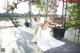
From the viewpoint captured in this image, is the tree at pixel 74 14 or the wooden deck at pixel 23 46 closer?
the wooden deck at pixel 23 46

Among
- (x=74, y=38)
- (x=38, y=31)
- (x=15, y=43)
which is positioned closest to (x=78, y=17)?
(x=74, y=38)

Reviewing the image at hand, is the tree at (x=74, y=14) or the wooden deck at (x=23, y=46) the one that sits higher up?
the tree at (x=74, y=14)

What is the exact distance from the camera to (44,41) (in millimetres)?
5512

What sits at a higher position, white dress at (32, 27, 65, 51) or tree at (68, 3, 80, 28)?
tree at (68, 3, 80, 28)

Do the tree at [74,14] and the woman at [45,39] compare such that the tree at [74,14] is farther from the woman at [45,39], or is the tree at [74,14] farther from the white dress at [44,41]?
the white dress at [44,41]

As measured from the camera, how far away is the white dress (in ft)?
17.0

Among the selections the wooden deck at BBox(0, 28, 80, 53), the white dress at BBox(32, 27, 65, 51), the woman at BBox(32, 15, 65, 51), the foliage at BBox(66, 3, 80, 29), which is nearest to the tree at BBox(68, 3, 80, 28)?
Result: the foliage at BBox(66, 3, 80, 29)

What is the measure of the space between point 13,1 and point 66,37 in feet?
10.1

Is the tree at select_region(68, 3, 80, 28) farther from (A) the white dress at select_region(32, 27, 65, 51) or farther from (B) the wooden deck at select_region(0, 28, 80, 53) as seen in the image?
(A) the white dress at select_region(32, 27, 65, 51)

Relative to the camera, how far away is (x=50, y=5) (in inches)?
311

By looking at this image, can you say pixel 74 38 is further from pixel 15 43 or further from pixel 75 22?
pixel 15 43

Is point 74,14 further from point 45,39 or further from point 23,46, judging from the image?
point 23,46

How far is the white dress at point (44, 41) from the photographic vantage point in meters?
5.19

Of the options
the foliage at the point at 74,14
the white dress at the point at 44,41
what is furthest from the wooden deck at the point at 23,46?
the foliage at the point at 74,14
